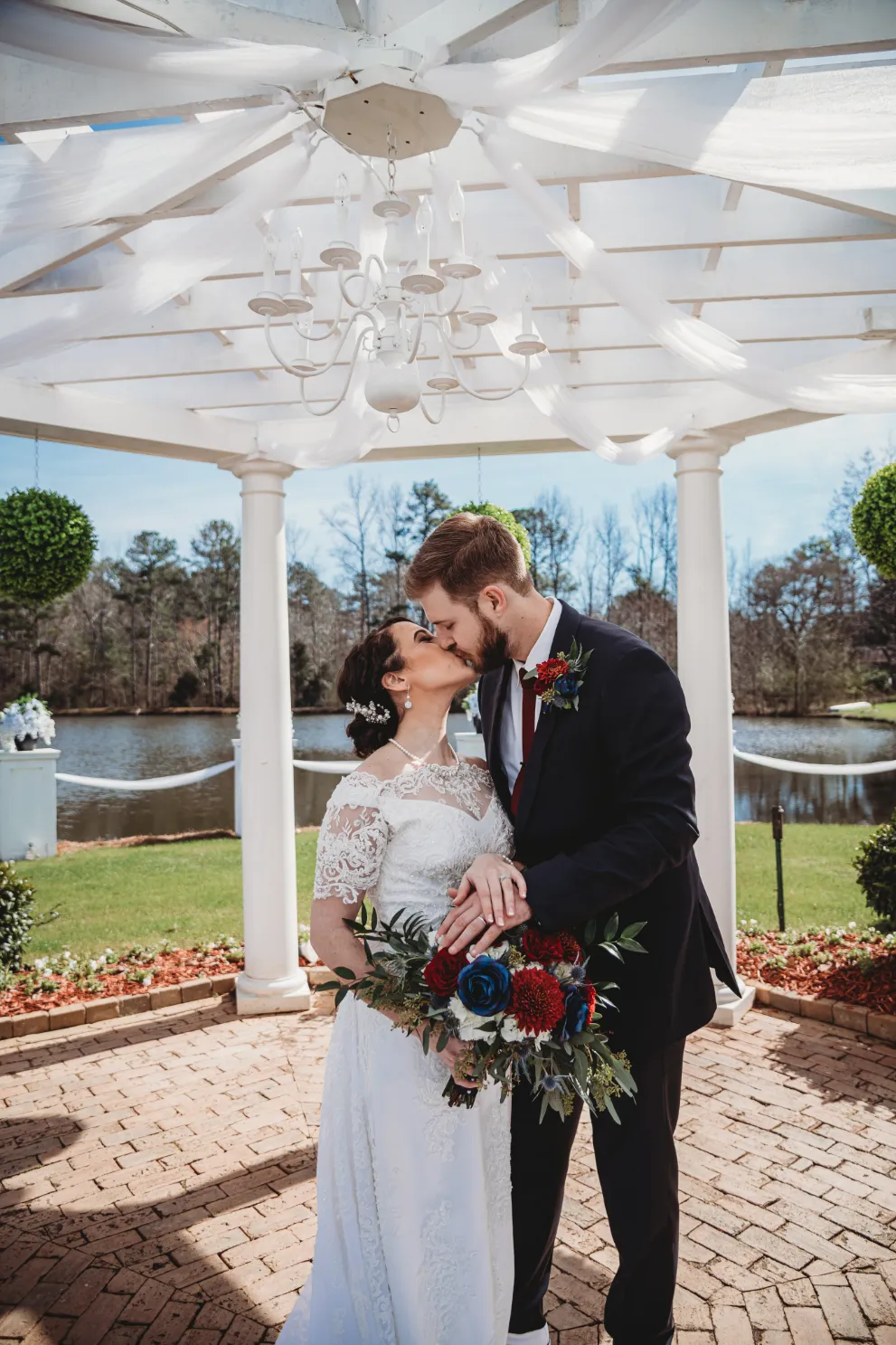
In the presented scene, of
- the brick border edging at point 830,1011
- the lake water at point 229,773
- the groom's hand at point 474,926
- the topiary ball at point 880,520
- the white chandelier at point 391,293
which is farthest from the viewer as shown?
the lake water at point 229,773

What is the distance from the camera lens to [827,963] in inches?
219

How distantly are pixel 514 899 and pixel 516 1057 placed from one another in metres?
0.33

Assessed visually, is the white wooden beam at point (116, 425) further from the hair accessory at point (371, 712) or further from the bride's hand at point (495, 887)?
the bride's hand at point (495, 887)

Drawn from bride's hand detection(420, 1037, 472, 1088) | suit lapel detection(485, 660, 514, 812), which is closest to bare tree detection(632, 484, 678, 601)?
suit lapel detection(485, 660, 514, 812)

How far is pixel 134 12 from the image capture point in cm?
216

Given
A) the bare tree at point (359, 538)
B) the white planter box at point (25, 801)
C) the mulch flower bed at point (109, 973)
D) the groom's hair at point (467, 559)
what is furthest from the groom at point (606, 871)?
Result: the bare tree at point (359, 538)

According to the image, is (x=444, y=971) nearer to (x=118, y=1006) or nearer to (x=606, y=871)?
(x=606, y=871)

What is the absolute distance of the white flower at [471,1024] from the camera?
6.38ft

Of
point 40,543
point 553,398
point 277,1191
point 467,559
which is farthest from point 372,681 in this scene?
point 40,543

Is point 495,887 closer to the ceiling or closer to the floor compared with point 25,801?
closer to the ceiling

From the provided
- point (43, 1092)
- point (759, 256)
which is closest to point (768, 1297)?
point (43, 1092)

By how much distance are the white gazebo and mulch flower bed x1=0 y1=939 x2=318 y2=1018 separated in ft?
2.64

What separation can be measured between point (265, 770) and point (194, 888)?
4081 mm

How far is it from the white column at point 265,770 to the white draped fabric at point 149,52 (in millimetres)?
3164
